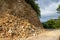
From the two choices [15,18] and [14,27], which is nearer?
[14,27]

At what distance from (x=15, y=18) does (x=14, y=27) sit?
1855 mm

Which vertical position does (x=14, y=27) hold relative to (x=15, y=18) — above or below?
below

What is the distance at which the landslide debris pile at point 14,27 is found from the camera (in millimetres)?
17297

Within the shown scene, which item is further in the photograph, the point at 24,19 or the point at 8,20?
the point at 24,19

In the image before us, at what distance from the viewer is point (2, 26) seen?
17812 millimetres

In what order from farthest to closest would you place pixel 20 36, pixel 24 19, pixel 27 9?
pixel 27 9
pixel 24 19
pixel 20 36

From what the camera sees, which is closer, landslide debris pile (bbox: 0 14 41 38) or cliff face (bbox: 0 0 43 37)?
landslide debris pile (bbox: 0 14 41 38)

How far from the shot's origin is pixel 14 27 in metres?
18.3

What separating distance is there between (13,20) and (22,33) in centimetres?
199

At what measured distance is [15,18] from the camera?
786 inches

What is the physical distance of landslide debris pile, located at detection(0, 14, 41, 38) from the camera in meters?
17.3

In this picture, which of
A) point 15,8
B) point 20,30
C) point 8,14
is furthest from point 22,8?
point 20,30

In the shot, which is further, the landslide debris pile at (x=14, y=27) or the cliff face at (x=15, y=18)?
the cliff face at (x=15, y=18)

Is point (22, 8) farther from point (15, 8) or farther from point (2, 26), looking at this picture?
point (2, 26)
